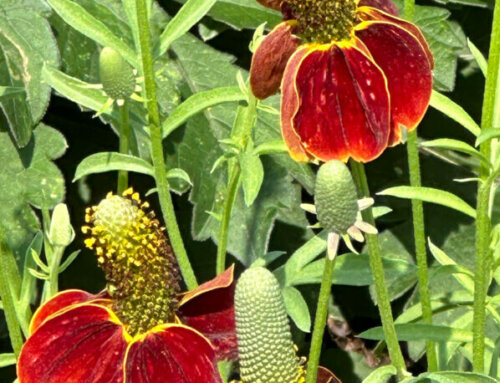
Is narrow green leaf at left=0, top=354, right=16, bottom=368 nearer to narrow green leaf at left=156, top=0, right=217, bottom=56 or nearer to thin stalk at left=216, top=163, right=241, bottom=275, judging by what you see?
thin stalk at left=216, top=163, right=241, bottom=275

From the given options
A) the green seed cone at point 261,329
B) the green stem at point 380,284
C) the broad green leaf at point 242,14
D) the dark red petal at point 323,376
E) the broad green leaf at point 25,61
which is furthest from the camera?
the broad green leaf at point 242,14

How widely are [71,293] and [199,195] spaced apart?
43 centimetres

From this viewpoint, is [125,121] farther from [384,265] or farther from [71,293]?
[384,265]

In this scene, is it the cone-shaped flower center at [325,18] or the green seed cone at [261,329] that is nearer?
the green seed cone at [261,329]

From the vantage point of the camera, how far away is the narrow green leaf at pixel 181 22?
4.29 feet

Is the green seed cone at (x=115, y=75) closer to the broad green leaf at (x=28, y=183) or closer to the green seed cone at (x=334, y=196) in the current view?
the green seed cone at (x=334, y=196)

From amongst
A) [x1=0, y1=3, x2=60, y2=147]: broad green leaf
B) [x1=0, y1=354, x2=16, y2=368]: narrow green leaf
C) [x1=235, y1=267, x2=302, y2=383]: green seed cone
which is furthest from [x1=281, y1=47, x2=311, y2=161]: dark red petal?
[x1=0, y1=3, x2=60, y2=147]: broad green leaf

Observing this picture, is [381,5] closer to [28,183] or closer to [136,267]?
[136,267]

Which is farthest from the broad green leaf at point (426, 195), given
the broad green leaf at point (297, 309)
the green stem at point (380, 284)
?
the broad green leaf at point (297, 309)

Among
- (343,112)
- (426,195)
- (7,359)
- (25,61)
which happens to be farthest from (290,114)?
(25,61)

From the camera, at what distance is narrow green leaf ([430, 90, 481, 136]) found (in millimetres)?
1278

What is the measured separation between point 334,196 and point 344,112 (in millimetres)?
196

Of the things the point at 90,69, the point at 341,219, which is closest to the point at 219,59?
the point at 90,69

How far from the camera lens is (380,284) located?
1168 mm
